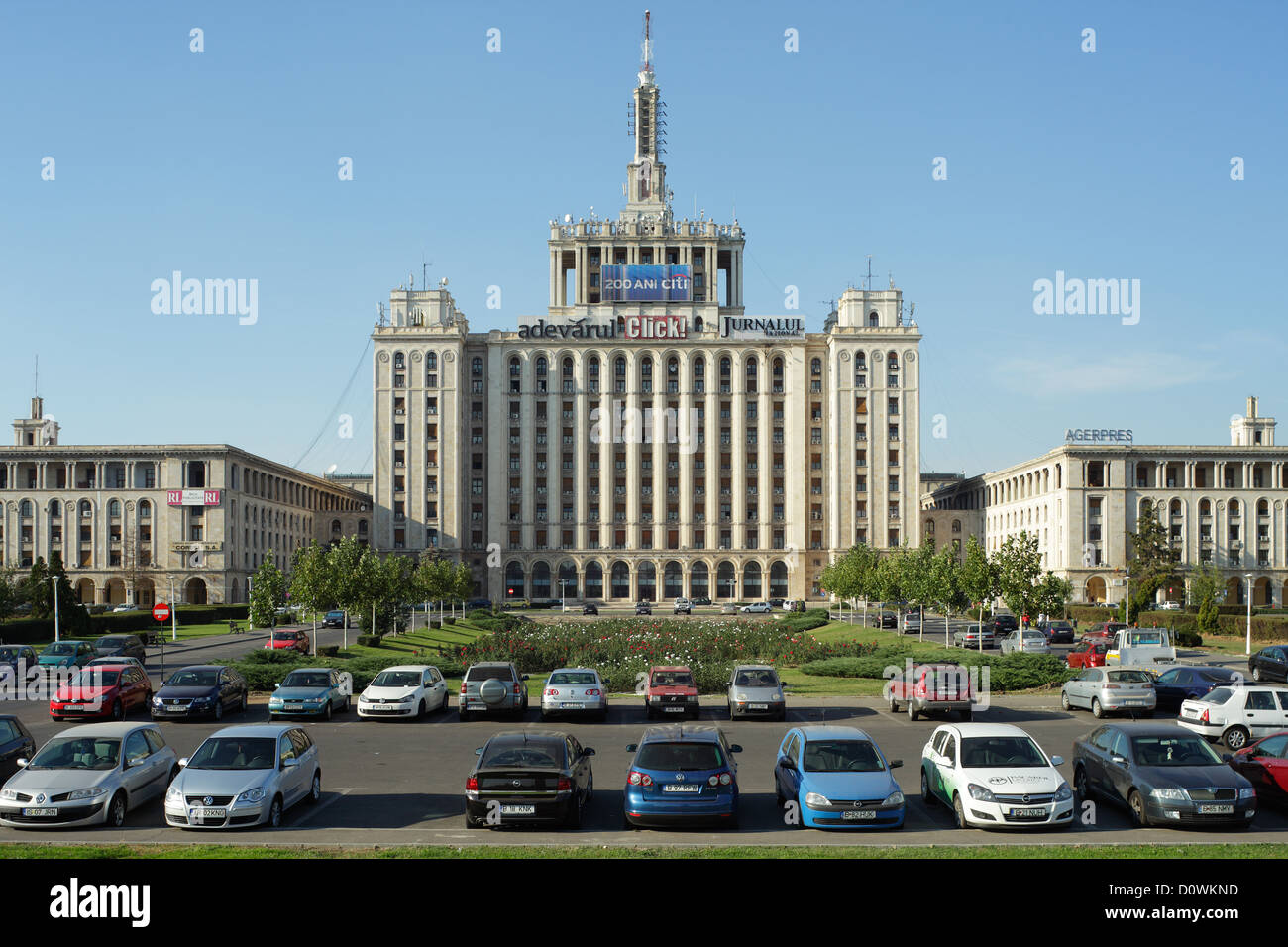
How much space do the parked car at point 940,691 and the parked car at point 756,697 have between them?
388 cm

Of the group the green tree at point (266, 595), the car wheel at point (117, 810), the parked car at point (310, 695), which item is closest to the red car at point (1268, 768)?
the car wheel at point (117, 810)

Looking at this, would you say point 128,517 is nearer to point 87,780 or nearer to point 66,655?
point 66,655

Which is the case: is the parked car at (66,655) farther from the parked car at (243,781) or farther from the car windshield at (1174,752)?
the car windshield at (1174,752)

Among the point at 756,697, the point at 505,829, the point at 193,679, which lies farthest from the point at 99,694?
the point at 505,829

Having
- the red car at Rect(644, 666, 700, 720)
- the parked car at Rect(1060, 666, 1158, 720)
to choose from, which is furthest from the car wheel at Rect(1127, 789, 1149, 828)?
the parked car at Rect(1060, 666, 1158, 720)

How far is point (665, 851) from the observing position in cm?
1516

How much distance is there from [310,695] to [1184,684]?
87.6 feet

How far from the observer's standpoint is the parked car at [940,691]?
32.1 meters

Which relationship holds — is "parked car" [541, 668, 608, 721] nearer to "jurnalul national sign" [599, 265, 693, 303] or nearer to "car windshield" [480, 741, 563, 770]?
"car windshield" [480, 741, 563, 770]

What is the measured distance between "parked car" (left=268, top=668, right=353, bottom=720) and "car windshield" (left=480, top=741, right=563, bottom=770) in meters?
15.3

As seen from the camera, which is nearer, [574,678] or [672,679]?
[574,678]

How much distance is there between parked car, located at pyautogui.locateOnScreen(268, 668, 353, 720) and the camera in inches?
1233

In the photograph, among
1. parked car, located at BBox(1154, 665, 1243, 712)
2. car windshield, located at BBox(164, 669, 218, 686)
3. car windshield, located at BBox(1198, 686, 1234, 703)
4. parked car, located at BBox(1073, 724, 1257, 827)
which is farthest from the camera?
parked car, located at BBox(1154, 665, 1243, 712)
